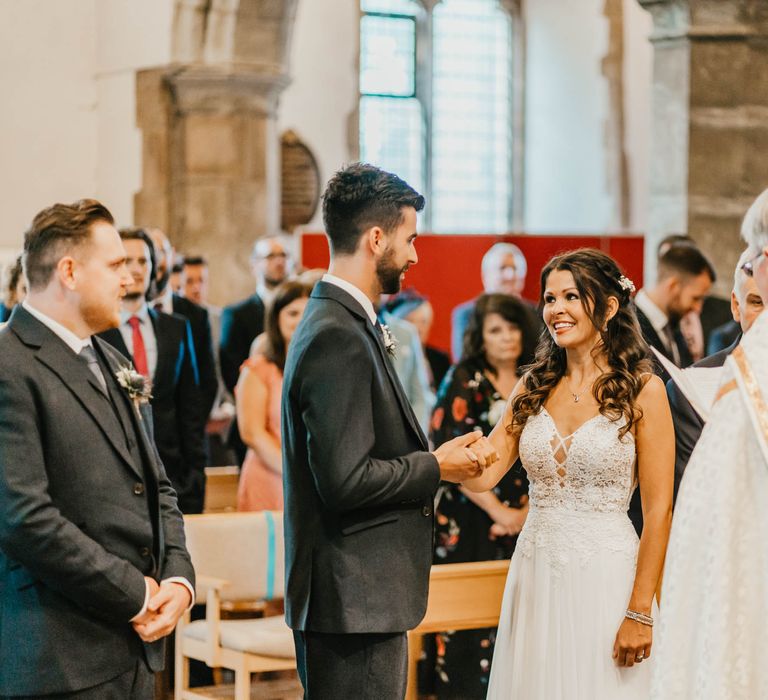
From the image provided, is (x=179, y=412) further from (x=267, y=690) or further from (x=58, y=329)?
(x=58, y=329)

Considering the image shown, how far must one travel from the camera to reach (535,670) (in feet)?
11.6

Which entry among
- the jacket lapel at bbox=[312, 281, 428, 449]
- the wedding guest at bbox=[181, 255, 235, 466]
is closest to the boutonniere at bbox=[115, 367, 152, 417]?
the jacket lapel at bbox=[312, 281, 428, 449]

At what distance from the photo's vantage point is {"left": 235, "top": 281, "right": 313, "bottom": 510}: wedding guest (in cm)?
539

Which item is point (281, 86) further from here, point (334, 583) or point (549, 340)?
point (334, 583)

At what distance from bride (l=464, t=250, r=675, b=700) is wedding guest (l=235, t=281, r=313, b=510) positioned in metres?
1.85

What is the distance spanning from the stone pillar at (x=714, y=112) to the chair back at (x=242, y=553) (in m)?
3.17

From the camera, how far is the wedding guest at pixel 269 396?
17.7 ft

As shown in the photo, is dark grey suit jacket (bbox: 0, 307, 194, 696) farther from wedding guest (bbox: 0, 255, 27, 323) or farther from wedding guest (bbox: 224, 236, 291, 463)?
wedding guest (bbox: 224, 236, 291, 463)

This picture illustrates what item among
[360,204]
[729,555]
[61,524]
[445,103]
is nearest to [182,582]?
[61,524]

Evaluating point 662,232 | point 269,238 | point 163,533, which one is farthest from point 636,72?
point 163,533

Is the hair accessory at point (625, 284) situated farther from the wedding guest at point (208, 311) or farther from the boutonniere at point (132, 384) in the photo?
the wedding guest at point (208, 311)

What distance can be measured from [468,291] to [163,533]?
7.85 m

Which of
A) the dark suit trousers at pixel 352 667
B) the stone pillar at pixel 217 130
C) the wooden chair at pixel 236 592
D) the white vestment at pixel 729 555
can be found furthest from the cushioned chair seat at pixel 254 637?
the stone pillar at pixel 217 130

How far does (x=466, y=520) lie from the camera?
17.0 feet
